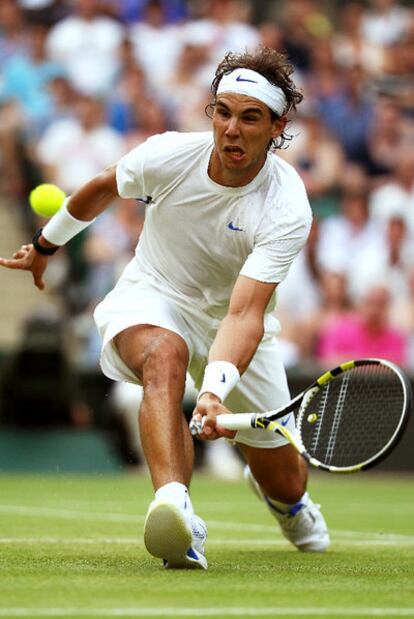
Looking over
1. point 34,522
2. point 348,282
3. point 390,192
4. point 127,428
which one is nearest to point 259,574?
point 34,522

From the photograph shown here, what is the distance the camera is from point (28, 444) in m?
12.5

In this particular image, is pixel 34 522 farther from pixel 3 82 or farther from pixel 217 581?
pixel 3 82

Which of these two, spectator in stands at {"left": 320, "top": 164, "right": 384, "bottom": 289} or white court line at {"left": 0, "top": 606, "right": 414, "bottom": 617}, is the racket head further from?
spectator in stands at {"left": 320, "top": 164, "right": 384, "bottom": 289}

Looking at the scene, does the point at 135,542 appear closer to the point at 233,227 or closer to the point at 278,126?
the point at 233,227

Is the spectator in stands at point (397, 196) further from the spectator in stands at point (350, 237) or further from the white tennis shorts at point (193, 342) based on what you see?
the white tennis shorts at point (193, 342)

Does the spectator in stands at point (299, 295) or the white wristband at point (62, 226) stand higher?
the white wristband at point (62, 226)

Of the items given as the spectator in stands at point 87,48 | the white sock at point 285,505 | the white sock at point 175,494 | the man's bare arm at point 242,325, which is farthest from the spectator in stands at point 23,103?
the white sock at point 175,494

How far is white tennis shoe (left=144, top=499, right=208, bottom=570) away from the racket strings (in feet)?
2.10

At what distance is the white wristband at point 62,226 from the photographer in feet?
21.2

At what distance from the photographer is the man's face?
572 centimetres

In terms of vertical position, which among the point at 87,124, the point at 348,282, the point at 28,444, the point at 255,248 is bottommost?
the point at 28,444

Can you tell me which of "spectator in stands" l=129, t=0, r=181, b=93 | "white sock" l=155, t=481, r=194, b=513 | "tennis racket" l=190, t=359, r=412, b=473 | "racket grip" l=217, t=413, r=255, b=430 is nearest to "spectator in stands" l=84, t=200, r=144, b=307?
"spectator in stands" l=129, t=0, r=181, b=93

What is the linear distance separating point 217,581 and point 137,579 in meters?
0.28

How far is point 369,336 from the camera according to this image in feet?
40.5
